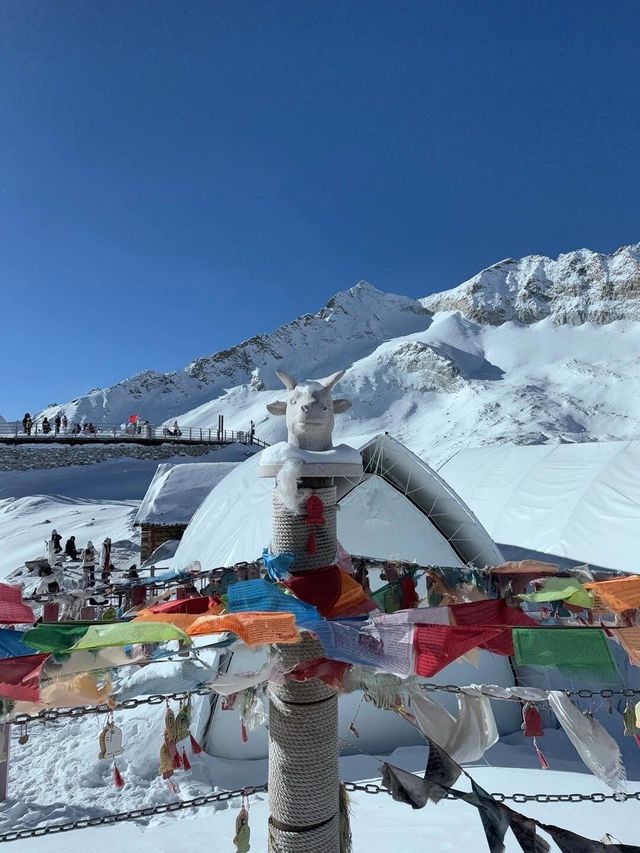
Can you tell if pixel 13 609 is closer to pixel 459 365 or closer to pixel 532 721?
pixel 532 721

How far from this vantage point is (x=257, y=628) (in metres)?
2.39

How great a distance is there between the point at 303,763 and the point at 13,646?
171cm

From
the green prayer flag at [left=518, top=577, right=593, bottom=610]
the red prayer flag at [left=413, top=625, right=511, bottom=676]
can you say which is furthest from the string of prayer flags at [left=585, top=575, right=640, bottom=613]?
the red prayer flag at [left=413, top=625, right=511, bottom=676]

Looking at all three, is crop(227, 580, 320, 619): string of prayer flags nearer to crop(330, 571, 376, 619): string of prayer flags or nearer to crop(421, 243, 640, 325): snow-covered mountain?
crop(330, 571, 376, 619): string of prayer flags

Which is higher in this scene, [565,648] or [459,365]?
[459,365]

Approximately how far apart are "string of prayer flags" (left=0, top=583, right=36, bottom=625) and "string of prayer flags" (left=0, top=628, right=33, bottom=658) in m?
0.75

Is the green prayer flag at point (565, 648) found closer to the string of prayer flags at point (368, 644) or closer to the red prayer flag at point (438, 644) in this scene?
the red prayer flag at point (438, 644)

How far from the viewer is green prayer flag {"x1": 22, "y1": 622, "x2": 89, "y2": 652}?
2.54 meters

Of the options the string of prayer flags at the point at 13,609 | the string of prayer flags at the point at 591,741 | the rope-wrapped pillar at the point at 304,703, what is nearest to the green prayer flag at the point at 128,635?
the rope-wrapped pillar at the point at 304,703

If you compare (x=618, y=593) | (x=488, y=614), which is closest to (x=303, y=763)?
(x=488, y=614)

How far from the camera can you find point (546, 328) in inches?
3563

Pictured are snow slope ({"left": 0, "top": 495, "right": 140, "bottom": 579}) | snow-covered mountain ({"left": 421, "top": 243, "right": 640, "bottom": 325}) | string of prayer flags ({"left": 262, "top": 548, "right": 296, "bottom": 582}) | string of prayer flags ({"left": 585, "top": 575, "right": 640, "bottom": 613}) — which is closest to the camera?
string of prayer flags ({"left": 262, "top": 548, "right": 296, "bottom": 582})

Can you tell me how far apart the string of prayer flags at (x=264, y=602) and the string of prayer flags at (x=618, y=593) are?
2.65 meters

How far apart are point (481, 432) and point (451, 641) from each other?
45.6 metres
